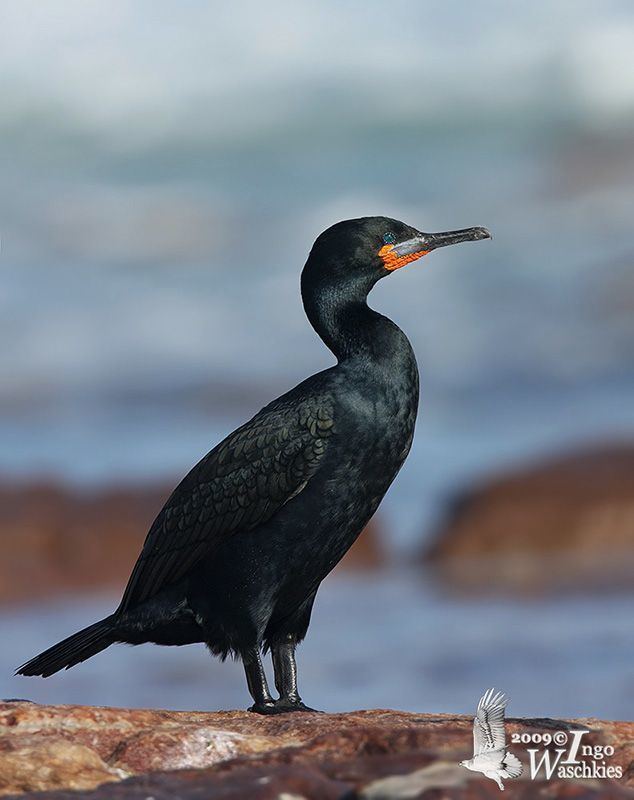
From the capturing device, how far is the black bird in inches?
285

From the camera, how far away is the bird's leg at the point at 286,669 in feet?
24.7

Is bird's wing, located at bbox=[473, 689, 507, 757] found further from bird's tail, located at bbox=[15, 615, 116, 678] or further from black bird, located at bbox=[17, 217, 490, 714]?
bird's tail, located at bbox=[15, 615, 116, 678]

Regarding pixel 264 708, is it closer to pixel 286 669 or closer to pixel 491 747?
pixel 286 669

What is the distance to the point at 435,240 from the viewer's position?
835cm

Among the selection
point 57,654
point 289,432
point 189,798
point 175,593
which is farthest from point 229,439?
point 189,798

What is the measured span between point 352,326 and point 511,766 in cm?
403

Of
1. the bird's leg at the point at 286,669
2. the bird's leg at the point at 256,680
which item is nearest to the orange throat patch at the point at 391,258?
the bird's leg at the point at 286,669

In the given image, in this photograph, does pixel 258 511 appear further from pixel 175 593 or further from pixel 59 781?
pixel 59 781

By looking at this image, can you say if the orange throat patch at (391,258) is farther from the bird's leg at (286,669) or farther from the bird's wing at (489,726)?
the bird's wing at (489,726)

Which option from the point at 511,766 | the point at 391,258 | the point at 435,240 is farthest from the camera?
the point at 435,240

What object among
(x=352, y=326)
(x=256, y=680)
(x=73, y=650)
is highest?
(x=352, y=326)

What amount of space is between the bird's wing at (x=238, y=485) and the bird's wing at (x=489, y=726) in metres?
2.76

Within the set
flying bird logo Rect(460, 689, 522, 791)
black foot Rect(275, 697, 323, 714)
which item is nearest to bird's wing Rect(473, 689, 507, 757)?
flying bird logo Rect(460, 689, 522, 791)

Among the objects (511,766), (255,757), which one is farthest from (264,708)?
(511,766)
